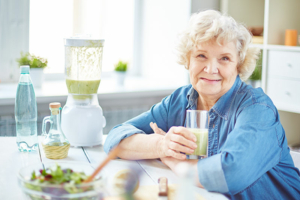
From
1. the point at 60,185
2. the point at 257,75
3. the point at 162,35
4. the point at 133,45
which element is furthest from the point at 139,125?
the point at 133,45

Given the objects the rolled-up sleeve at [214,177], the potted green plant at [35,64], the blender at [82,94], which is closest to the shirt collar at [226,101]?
the rolled-up sleeve at [214,177]

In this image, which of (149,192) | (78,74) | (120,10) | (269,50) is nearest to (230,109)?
(149,192)

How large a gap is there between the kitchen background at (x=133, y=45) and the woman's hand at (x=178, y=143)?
133 cm

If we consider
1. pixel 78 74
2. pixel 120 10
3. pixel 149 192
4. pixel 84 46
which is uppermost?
pixel 120 10

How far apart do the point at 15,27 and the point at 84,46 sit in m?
1.22

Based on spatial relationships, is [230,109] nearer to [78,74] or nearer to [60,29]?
[78,74]

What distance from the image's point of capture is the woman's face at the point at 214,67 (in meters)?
1.40

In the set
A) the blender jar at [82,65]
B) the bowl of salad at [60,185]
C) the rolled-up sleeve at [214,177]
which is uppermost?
the blender jar at [82,65]

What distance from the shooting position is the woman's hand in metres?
1.21

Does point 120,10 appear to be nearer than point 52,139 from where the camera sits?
No

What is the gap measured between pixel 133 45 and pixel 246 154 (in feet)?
7.23

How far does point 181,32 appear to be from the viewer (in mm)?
1512

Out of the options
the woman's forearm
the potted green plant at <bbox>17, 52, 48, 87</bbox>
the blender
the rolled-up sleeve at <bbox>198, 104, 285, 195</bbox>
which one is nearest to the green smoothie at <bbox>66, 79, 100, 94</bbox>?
the blender

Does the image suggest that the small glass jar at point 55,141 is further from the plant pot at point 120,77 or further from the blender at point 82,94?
the plant pot at point 120,77
